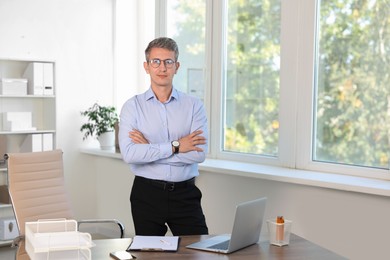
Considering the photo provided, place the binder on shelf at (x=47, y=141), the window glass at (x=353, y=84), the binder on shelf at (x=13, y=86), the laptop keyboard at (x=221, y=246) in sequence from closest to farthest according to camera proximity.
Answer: the laptop keyboard at (x=221, y=246), the window glass at (x=353, y=84), the binder on shelf at (x=13, y=86), the binder on shelf at (x=47, y=141)

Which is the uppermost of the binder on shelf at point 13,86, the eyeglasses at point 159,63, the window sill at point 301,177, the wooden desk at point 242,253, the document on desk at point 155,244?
the eyeglasses at point 159,63

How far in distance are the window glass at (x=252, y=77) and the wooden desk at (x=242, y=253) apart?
220 centimetres

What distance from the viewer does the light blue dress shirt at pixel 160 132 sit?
3115 millimetres

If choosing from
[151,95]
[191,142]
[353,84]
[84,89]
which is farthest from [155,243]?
[84,89]

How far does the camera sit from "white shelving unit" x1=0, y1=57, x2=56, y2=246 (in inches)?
210

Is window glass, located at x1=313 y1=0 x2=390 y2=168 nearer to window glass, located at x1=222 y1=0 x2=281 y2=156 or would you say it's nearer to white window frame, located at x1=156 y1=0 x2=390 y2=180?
white window frame, located at x1=156 y1=0 x2=390 y2=180

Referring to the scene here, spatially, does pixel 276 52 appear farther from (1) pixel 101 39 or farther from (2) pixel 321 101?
(1) pixel 101 39

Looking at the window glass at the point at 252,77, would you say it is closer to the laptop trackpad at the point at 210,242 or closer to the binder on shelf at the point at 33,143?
the binder on shelf at the point at 33,143

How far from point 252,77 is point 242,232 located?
104 inches

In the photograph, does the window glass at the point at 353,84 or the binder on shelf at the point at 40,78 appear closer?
the window glass at the point at 353,84

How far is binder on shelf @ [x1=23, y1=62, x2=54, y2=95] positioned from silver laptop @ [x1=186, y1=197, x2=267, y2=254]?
3312 mm

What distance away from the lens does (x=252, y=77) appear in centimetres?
497

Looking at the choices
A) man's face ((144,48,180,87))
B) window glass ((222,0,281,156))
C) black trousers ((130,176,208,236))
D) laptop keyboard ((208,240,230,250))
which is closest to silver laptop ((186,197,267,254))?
laptop keyboard ((208,240,230,250))

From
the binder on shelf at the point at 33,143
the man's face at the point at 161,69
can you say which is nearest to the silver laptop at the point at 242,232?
the man's face at the point at 161,69
